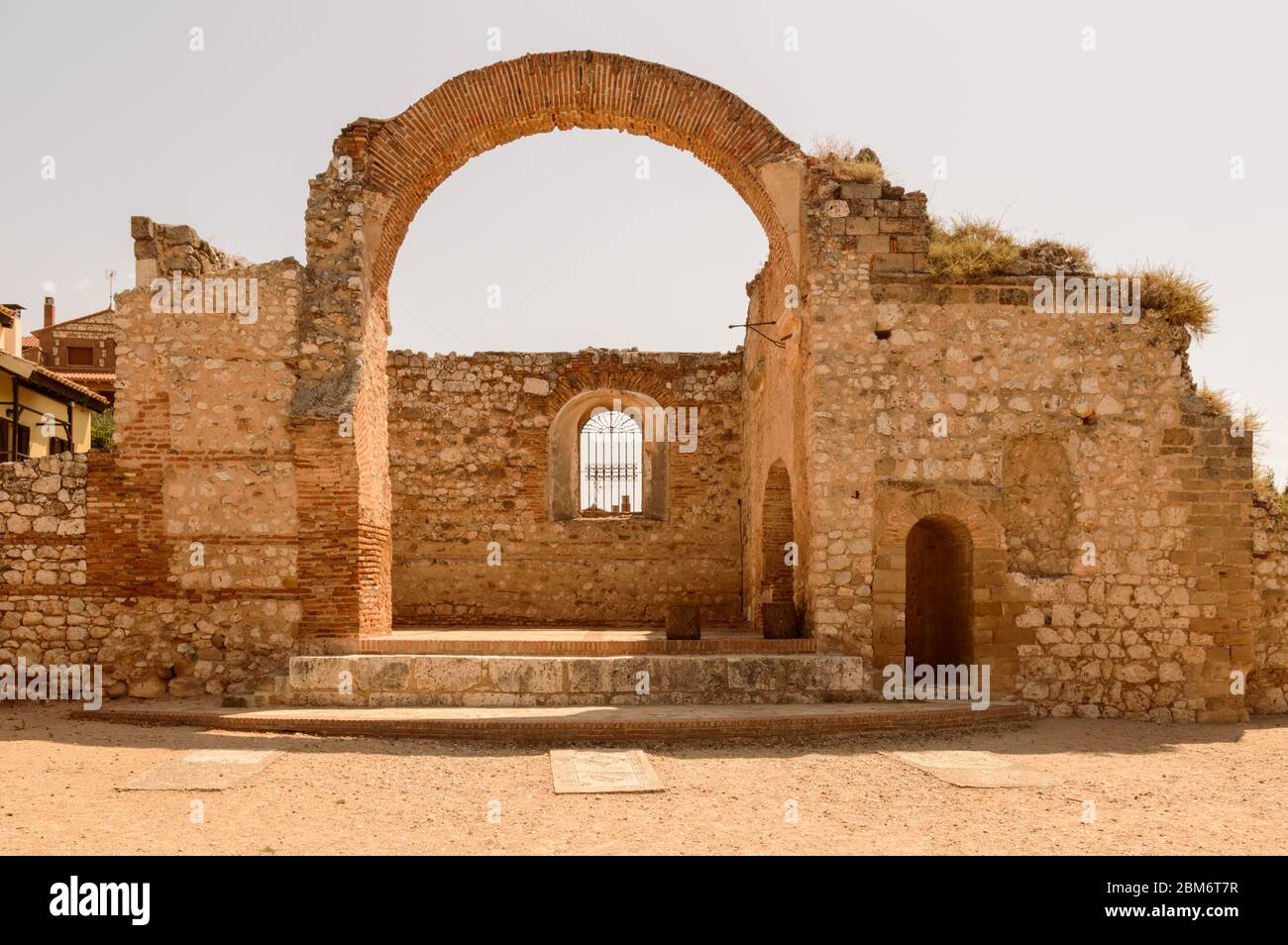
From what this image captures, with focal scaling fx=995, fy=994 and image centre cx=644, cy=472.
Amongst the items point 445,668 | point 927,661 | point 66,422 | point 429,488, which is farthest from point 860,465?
point 66,422

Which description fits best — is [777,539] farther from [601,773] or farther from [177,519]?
[177,519]

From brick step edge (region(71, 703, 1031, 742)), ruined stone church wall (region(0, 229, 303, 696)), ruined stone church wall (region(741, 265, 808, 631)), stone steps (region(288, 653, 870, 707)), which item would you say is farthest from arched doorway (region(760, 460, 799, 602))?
ruined stone church wall (region(0, 229, 303, 696))

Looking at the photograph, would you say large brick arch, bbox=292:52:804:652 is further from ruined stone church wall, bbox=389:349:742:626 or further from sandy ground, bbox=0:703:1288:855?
ruined stone church wall, bbox=389:349:742:626

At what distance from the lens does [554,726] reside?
26.8ft

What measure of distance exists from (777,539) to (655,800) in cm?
660

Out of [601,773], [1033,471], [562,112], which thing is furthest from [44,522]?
[1033,471]

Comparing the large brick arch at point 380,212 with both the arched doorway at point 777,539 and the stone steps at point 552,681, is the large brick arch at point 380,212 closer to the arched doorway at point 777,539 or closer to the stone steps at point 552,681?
the stone steps at point 552,681

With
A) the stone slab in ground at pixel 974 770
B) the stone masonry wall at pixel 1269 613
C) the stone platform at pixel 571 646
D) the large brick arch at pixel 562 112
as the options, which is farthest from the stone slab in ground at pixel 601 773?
the stone masonry wall at pixel 1269 613

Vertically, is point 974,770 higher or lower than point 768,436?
lower

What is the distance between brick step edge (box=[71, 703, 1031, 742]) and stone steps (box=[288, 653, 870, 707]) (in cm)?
59

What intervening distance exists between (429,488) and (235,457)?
4.96m

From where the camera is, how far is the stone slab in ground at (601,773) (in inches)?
256

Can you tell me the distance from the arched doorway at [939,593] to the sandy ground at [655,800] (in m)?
1.78

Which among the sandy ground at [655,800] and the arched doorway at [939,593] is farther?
the arched doorway at [939,593]
